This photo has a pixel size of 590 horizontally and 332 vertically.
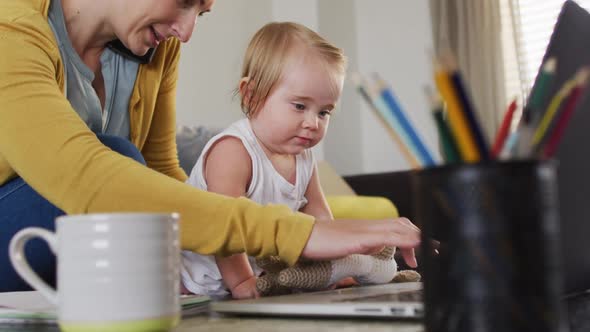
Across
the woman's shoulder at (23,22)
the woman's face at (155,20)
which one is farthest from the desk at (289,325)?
the woman's face at (155,20)

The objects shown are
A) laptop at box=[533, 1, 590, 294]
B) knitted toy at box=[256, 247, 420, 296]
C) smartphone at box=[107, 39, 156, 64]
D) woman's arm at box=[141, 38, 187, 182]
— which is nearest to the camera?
laptop at box=[533, 1, 590, 294]

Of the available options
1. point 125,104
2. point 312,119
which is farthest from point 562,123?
point 125,104

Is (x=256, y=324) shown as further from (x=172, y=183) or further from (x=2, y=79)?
(x=2, y=79)

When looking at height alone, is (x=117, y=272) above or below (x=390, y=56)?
below

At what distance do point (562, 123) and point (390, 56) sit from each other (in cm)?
353

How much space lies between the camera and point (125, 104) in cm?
145

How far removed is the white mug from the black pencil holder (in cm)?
22

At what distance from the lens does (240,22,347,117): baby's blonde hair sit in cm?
136

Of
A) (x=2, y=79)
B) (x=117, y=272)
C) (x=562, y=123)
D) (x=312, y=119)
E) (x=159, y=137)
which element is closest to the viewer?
(x=562, y=123)

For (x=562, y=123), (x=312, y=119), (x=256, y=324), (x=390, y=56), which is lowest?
(x=256, y=324)

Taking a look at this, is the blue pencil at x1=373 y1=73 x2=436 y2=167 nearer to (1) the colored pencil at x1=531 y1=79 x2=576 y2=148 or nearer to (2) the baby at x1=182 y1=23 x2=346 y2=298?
(1) the colored pencil at x1=531 y1=79 x2=576 y2=148

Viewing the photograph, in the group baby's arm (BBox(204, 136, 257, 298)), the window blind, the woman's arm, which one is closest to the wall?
the window blind

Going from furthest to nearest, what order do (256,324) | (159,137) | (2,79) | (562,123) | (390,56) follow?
1. (390,56)
2. (159,137)
3. (2,79)
4. (256,324)
5. (562,123)

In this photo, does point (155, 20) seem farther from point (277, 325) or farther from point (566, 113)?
point (566, 113)
